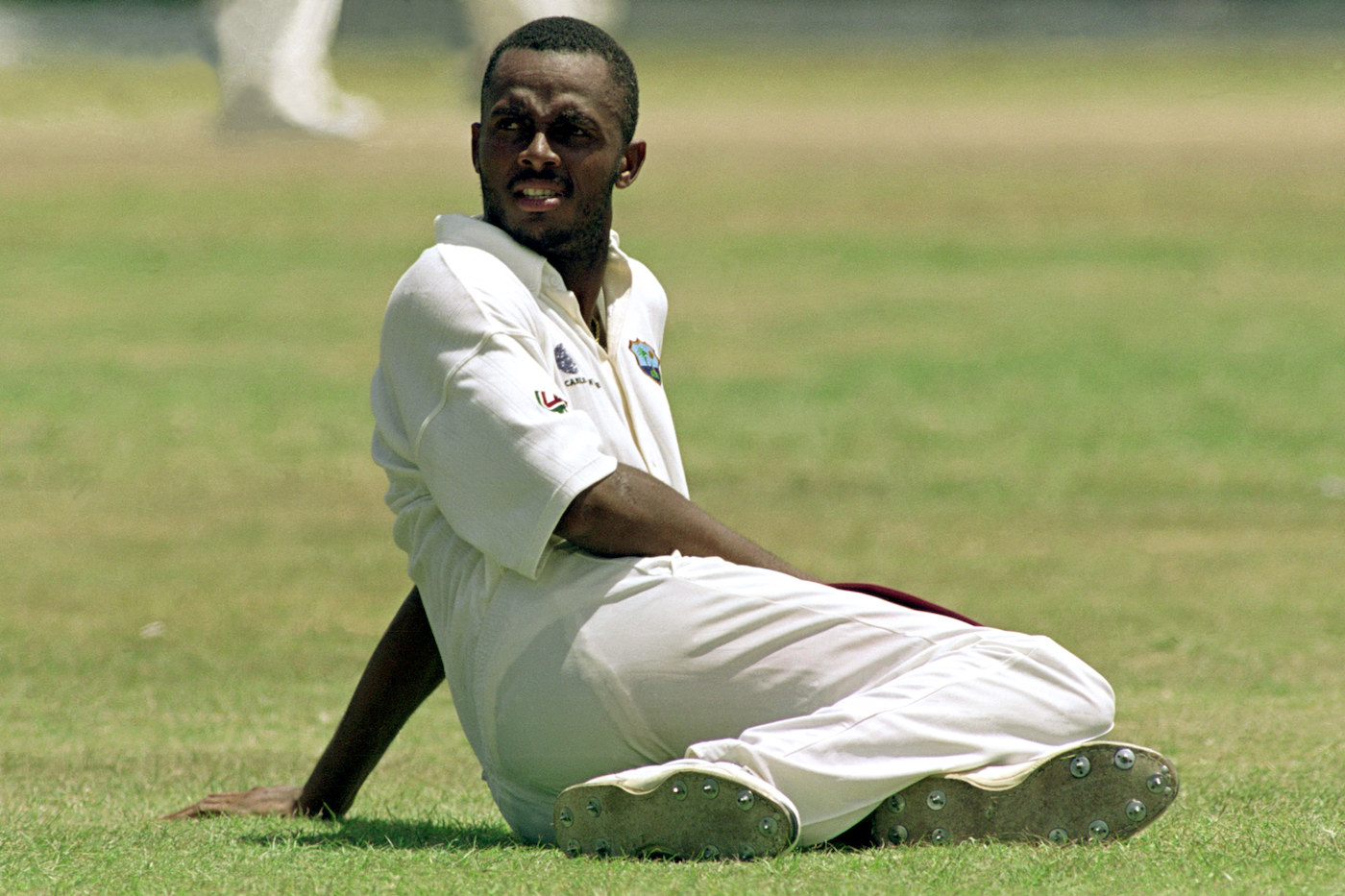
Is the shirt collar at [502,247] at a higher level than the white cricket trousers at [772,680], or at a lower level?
higher

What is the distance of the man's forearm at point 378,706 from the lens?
4094mm

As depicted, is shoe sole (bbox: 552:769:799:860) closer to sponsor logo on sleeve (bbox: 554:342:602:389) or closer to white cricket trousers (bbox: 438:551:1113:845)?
white cricket trousers (bbox: 438:551:1113:845)

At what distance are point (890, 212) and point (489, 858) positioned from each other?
1887 cm

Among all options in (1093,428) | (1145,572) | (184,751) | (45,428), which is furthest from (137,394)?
(184,751)

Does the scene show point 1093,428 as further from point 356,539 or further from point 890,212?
point 890,212

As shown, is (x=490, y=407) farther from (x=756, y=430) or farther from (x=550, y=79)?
(x=756, y=430)

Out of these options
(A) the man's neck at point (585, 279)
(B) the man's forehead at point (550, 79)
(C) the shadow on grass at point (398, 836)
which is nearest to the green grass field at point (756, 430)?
(C) the shadow on grass at point (398, 836)

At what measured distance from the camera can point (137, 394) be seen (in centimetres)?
1310

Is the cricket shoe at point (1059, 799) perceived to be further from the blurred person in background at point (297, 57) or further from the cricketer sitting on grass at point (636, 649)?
the blurred person in background at point (297, 57)

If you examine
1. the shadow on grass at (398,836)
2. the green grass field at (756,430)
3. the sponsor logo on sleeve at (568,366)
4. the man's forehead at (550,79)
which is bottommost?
the green grass field at (756,430)

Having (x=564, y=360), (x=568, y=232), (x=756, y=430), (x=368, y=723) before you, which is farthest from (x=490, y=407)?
(x=756, y=430)

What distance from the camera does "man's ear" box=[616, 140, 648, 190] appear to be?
Answer: 406 centimetres

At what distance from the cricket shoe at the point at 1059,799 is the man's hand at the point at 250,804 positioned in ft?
4.74

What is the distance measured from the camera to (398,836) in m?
3.93
